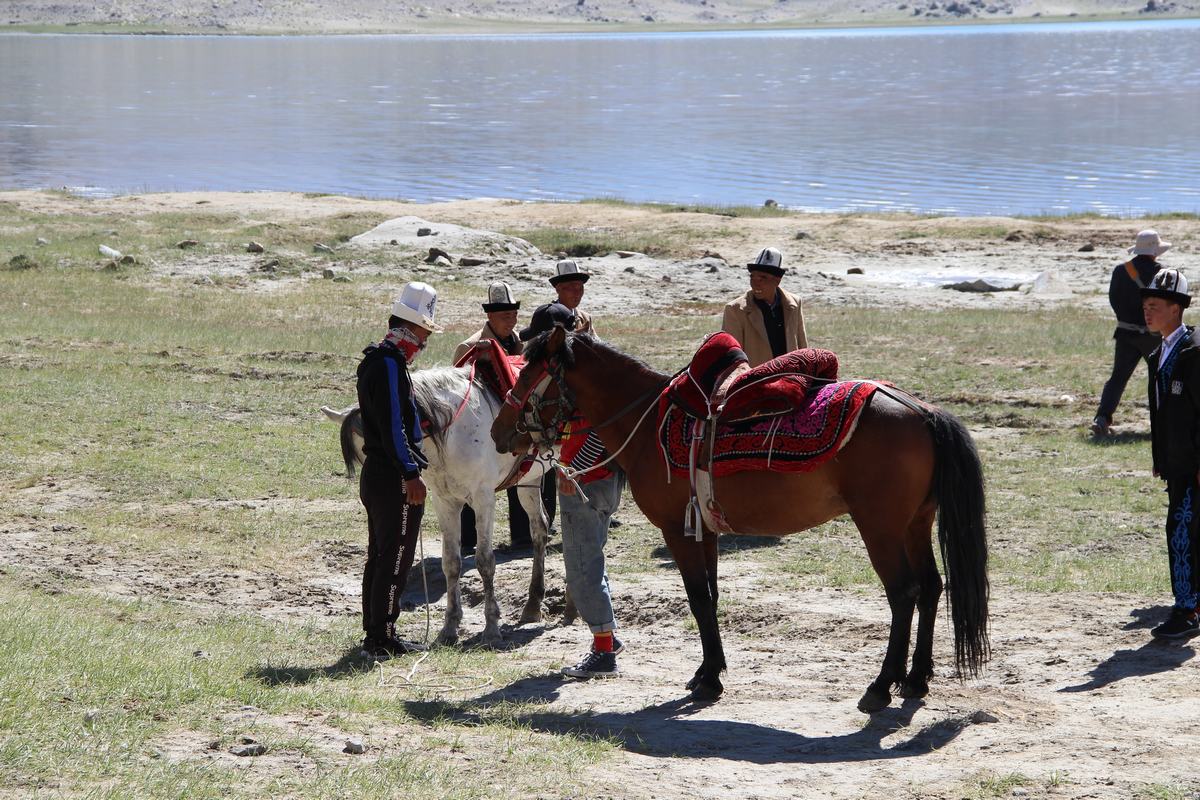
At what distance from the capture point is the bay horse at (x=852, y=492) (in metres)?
6.72

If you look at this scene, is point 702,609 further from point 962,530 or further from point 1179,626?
point 1179,626

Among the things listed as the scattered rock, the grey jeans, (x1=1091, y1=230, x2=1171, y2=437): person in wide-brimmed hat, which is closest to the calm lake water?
(x1=1091, y1=230, x2=1171, y2=437): person in wide-brimmed hat

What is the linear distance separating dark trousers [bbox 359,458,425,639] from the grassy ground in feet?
1.16

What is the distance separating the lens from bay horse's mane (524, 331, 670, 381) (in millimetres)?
7281

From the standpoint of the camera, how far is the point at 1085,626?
7.90 meters

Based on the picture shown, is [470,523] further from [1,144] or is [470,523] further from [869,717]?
[1,144]

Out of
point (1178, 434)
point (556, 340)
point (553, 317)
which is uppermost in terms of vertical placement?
point (553, 317)

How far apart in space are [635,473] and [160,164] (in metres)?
50.3

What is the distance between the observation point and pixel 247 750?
18.4 ft

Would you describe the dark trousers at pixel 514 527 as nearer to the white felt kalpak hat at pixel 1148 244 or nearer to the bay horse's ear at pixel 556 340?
the bay horse's ear at pixel 556 340

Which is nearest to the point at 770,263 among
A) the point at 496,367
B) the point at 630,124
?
the point at 496,367

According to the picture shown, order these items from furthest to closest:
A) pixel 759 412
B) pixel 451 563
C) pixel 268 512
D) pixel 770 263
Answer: pixel 268 512
pixel 770 263
pixel 451 563
pixel 759 412

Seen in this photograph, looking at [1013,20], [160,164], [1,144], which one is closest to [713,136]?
[160,164]

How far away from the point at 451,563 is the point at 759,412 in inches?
102
